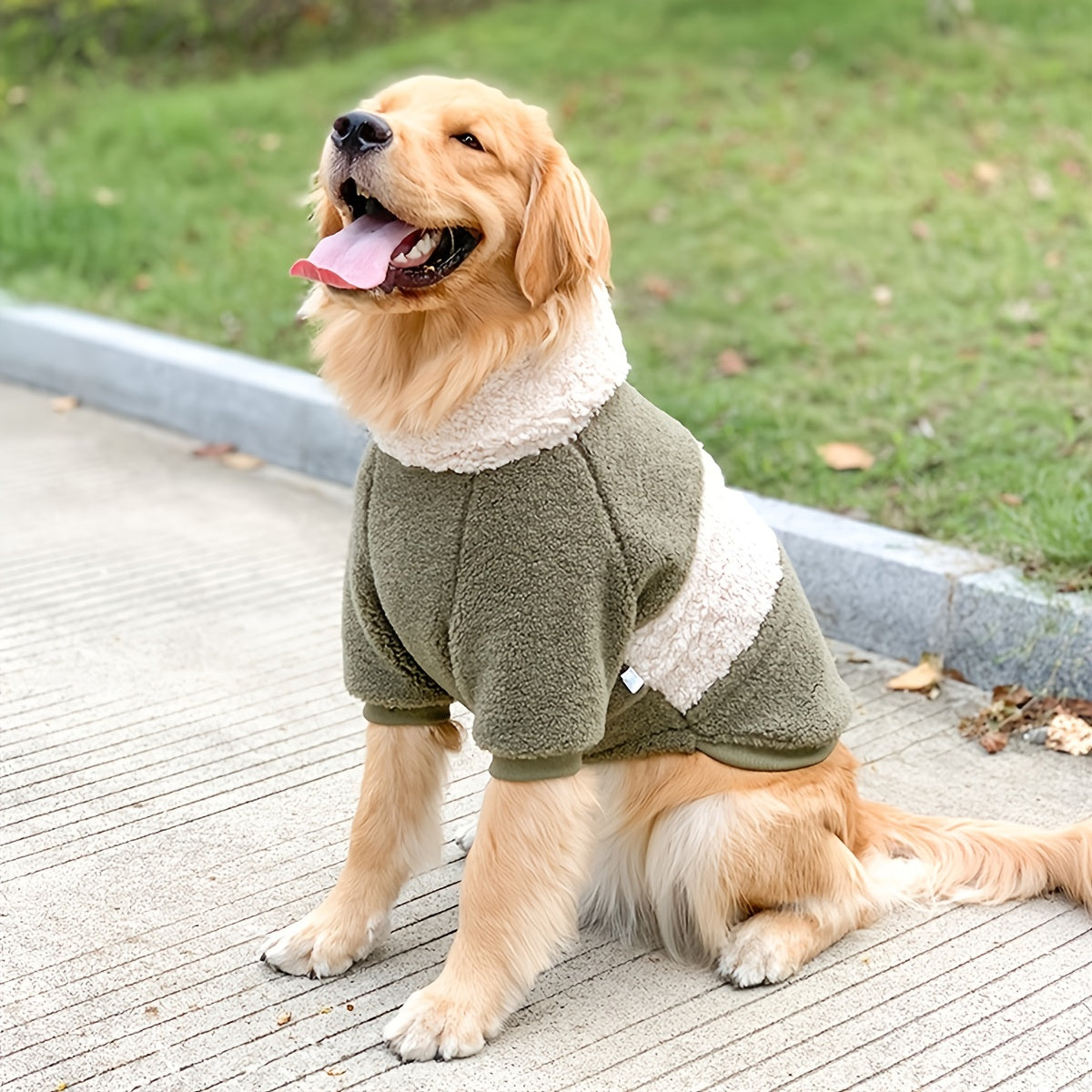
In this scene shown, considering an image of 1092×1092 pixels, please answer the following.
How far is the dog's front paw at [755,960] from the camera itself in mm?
2547

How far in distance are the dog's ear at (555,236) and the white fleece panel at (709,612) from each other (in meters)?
0.44

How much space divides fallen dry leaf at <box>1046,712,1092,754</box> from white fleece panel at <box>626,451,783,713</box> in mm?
1221

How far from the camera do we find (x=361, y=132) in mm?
2164

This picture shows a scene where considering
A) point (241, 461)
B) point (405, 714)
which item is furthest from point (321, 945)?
point (241, 461)

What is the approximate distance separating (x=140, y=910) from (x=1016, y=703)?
2.13 metres

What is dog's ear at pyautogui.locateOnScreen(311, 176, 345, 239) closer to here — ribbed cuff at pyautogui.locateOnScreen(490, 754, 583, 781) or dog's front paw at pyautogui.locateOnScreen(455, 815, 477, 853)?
ribbed cuff at pyautogui.locateOnScreen(490, 754, 583, 781)

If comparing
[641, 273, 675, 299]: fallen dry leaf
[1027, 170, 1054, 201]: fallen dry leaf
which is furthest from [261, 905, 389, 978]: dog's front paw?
[1027, 170, 1054, 201]: fallen dry leaf

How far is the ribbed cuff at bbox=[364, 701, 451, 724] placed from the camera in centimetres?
258

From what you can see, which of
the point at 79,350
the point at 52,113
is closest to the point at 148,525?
the point at 79,350

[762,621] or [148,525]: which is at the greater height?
[762,621]

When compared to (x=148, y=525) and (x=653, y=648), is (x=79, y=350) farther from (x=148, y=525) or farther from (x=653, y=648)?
(x=653, y=648)

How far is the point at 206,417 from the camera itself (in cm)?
560

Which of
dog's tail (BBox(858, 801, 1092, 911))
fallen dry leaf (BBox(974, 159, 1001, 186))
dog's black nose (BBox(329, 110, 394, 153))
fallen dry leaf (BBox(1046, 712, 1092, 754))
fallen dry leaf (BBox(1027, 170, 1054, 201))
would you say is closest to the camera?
dog's black nose (BBox(329, 110, 394, 153))

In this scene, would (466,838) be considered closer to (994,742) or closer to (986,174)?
(994,742)
